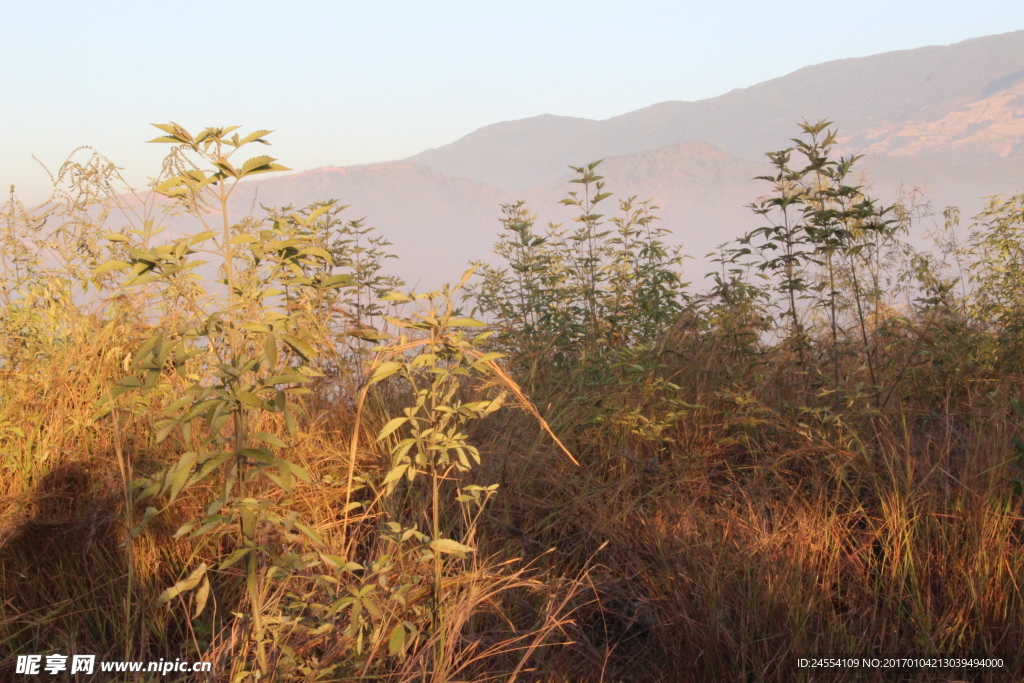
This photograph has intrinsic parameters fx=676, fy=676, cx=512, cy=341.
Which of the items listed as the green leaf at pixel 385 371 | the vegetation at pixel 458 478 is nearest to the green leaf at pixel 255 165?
the vegetation at pixel 458 478

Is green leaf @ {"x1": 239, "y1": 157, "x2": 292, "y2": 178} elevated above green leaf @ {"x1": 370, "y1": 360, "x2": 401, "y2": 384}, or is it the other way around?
green leaf @ {"x1": 239, "y1": 157, "x2": 292, "y2": 178}

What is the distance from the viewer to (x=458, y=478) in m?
2.79

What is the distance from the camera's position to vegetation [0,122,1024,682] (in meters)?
1.70

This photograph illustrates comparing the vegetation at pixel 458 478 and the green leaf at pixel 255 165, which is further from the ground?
the green leaf at pixel 255 165

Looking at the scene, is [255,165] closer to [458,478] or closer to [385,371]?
[385,371]

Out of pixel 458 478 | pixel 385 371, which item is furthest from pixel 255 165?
pixel 458 478

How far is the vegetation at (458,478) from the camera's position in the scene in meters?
1.70

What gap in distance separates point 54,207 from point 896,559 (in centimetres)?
379

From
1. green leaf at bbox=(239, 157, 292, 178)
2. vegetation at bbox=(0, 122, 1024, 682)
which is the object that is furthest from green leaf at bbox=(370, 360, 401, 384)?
green leaf at bbox=(239, 157, 292, 178)

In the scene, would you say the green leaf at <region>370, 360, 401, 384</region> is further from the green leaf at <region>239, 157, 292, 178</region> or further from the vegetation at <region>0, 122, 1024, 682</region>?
the green leaf at <region>239, 157, 292, 178</region>

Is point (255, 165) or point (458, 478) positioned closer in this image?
point (255, 165)

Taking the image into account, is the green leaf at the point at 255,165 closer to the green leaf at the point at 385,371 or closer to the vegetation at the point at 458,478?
the vegetation at the point at 458,478

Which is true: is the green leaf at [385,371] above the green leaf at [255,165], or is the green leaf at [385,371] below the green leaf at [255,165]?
below

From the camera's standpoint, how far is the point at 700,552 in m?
2.32
